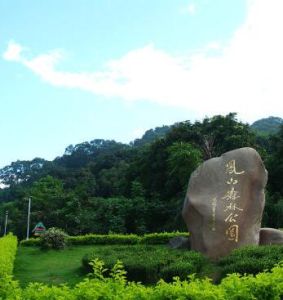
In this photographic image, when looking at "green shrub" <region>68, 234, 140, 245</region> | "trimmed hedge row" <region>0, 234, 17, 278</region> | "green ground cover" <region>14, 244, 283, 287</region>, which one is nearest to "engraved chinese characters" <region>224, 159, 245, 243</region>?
"green ground cover" <region>14, 244, 283, 287</region>

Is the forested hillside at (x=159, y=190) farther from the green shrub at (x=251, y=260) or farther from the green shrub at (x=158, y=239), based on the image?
the green shrub at (x=251, y=260)

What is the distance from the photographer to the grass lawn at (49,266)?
1113cm

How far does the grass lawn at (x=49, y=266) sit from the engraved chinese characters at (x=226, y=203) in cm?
285

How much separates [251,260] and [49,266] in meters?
5.65

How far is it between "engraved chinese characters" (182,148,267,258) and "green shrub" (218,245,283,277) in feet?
3.30

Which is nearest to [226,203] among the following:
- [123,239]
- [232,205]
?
[232,205]

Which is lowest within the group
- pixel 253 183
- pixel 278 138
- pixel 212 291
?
pixel 212 291

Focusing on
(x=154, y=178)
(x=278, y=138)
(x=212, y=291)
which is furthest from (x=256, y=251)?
(x=154, y=178)

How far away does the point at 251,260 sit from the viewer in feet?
30.5

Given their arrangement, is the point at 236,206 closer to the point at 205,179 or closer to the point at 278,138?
the point at 205,179

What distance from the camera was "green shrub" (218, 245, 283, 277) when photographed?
9.05 meters

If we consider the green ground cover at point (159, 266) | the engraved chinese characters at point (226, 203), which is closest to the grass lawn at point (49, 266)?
the green ground cover at point (159, 266)

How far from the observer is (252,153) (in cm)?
1205

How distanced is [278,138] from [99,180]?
73.0 ft
